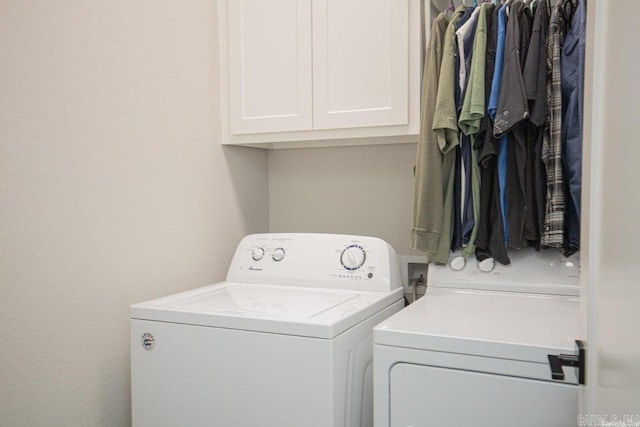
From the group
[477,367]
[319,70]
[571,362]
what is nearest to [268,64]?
[319,70]

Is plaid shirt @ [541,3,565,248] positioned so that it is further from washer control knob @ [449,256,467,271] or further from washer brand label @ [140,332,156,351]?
washer brand label @ [140,332,156,351]

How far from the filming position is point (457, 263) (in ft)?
5.69

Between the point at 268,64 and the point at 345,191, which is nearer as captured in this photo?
the point at 268,64

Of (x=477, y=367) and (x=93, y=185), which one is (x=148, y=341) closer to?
(x=93, y=185)

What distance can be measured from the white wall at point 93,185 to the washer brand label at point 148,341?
16cm

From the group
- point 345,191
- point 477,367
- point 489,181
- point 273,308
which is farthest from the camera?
point 345,191

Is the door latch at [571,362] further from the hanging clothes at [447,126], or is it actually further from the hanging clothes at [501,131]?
the hanging clothes at [447,126]

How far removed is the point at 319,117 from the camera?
1.86 m

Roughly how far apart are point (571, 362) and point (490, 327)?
330 millimetres

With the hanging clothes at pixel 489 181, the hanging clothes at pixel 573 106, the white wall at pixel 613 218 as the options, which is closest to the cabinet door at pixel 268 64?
the hanging clothes at pixel 489 181

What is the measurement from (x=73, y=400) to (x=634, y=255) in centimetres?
148

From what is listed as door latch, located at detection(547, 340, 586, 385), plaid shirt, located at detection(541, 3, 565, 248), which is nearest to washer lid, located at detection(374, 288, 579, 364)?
door latch, located at detection(547, 340, 586, 385)

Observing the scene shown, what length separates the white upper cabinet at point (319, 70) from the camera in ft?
5.67

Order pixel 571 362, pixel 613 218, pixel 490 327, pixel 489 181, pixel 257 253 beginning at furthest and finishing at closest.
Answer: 1. pixel 257 253
2. pixel 489 181
3. pixel 490 327
4. pixel 571 362
5. pixel 613 218
